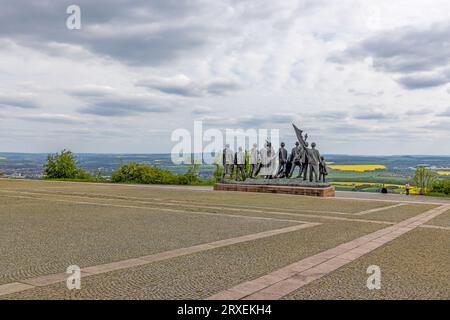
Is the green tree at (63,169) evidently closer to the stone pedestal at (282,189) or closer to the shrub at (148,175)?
the shrub at (148,175)

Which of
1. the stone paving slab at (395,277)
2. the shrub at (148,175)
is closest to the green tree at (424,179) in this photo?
the shrub at (148,175)

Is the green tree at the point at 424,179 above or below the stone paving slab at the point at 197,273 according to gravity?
above

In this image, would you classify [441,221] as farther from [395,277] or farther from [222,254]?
[222,254]

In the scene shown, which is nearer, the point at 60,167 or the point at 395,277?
the point at 395,277

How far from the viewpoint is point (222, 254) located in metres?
7.65

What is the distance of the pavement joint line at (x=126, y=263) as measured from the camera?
18.0ft

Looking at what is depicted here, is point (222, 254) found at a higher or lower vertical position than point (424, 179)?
lower

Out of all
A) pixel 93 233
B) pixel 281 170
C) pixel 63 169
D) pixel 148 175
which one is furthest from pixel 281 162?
pixel 63 169

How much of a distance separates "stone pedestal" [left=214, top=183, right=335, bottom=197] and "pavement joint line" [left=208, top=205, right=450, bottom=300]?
40.3ft

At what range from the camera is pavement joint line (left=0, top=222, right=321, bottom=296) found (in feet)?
18.0

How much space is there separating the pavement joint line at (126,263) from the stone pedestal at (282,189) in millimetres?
12510

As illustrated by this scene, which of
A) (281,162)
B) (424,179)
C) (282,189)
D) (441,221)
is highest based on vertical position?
(281,162)

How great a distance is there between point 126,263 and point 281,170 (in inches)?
747
